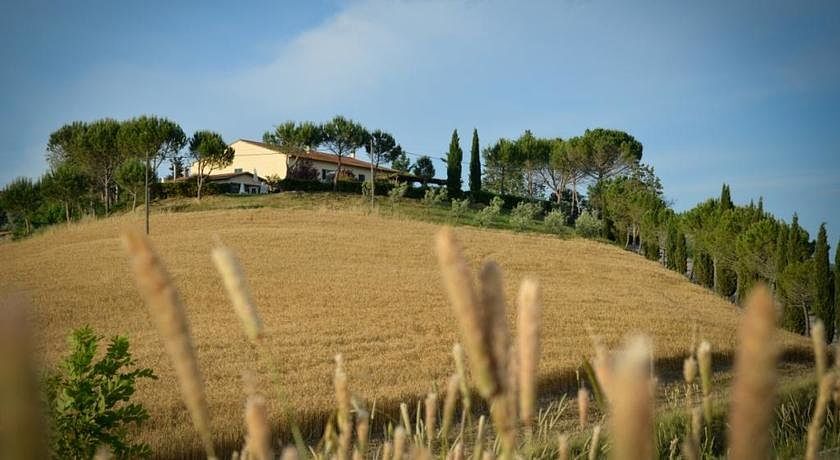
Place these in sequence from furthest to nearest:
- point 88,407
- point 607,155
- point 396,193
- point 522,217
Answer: point 607,155
point 396,193
point 522,217
point 88,407

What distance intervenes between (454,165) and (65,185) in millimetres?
33861

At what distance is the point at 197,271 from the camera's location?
992 inches

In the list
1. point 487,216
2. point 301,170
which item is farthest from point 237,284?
point 301,170

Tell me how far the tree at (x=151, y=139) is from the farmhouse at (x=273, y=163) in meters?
5.32

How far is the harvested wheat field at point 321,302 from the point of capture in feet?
39.1

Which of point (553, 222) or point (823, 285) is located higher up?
point (553, 222)

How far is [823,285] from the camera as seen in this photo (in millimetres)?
23266

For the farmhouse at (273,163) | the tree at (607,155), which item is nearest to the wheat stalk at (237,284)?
the farmhouse at (273,163)

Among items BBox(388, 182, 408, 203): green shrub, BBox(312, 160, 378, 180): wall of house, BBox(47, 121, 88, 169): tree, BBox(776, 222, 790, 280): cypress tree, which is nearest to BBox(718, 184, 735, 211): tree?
BBox(776, 222, 790, 280): cypress tree

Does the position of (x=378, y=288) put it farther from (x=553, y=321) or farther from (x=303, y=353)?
(x=303, y=353)

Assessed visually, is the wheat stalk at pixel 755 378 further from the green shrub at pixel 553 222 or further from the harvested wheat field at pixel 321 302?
the green shrub at pixel 553 222

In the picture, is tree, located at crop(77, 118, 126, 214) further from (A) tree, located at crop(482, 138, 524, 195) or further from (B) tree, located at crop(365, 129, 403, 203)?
(A) tree, located at crop(482, 138, 524, 195)

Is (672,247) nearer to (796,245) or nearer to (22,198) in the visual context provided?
(796,245)

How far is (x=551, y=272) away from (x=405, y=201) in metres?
24.5
